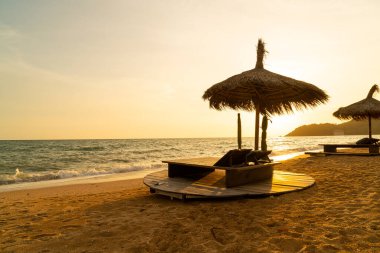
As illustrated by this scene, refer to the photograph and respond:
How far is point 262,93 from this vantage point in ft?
29.0

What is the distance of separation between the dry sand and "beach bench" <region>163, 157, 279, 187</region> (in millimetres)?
660

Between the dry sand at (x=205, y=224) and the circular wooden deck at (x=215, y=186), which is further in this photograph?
the circular wooden deck at (x=215, y=186)

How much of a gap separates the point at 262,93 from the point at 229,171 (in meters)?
3.90

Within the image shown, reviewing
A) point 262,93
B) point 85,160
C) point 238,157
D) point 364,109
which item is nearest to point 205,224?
point 238,157

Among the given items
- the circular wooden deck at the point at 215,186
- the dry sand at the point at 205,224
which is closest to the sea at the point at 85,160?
the dry sand at the point at 205,224

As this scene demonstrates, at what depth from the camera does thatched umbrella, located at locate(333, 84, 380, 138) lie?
634 inches

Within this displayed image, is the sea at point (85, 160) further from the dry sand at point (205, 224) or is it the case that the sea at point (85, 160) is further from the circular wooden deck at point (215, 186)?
the circular wooden deck at point (215, 186)

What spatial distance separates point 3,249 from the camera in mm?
3584

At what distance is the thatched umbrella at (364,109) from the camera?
16.1m

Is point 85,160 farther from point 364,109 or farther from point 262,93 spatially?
point 364,109

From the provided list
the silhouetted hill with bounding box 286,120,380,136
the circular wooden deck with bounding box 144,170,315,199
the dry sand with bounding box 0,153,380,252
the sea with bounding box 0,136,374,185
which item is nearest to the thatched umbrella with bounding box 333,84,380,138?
the sea with bounding box 0,136,374,185

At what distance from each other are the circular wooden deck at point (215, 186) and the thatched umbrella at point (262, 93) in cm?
171

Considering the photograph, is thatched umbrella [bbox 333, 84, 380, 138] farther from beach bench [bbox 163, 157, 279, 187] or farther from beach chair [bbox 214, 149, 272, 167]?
beach chair [bbox 214, 149, 272, 167]

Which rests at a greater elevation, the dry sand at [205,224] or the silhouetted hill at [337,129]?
the silhouetted hill at [337,129]
